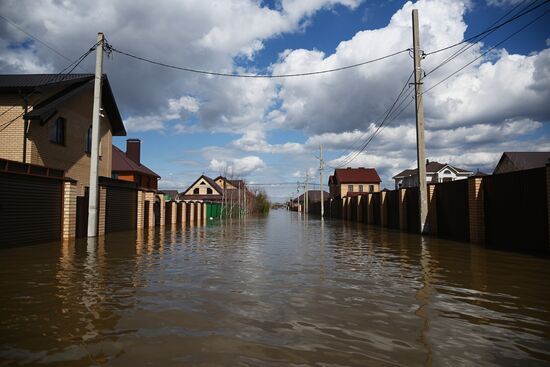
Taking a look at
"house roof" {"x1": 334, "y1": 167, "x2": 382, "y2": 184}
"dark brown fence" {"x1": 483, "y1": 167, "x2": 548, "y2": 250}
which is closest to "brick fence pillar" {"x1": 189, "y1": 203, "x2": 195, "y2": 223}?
"dark brown fence" {"x1": 483, "y1": 167, "x2": 548, "y2": 250}

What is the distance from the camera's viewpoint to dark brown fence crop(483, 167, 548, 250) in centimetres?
1017

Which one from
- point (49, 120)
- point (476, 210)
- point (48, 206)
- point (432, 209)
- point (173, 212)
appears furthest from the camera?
point (173, 212)

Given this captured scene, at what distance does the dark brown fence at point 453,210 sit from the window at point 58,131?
16.7 metres

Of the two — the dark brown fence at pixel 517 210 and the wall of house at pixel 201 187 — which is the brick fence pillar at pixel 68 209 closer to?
the dark brown fence at pixel 517 210

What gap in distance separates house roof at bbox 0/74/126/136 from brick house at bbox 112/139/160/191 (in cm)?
1397

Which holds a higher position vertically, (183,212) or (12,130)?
(12,130)

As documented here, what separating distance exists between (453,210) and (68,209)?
14503mm

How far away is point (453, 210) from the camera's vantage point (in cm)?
1519

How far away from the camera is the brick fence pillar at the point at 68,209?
14000mm

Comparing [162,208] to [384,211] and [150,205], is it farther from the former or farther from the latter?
[384,211]

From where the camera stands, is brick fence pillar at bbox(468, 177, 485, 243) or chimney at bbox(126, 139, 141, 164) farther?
chimney at bbox(126, 139, 141, 164)

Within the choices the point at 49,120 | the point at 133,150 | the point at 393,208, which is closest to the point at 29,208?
the point at 49,120

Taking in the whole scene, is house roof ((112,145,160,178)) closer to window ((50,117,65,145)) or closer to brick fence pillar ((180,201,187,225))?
brick fence pillar ((180,201,187,225))

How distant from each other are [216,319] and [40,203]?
11.1 meters
